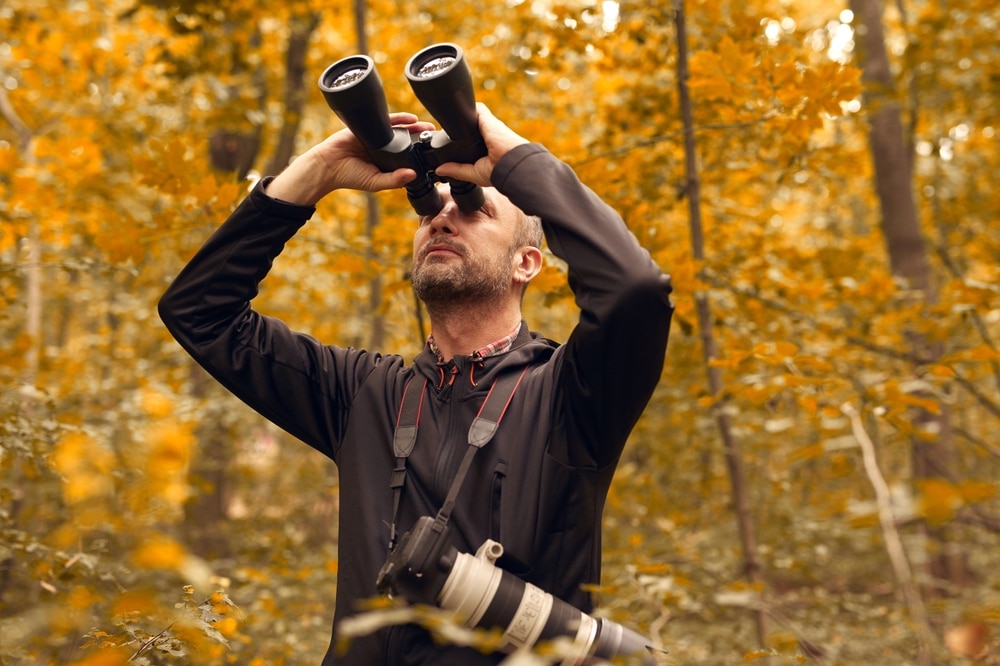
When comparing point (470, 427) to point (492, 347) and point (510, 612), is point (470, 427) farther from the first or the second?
point (510, 612)

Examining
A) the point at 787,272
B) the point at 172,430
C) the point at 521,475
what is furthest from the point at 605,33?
the point at 172,430

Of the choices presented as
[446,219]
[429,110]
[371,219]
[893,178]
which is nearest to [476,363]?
[446,219]

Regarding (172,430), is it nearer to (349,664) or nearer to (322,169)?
(349,664)

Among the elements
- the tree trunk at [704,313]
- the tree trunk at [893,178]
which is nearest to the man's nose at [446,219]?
the tree trunk at [704,313]

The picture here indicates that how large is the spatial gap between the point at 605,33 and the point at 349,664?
104 inches

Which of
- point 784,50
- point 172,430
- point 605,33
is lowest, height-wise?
point 172,430

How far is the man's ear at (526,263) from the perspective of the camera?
2.20 meters

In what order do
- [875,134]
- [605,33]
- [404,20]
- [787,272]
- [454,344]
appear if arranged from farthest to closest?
[404,20], [875,134], [787,272], [605,33], [454,344]

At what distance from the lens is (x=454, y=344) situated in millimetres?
2049

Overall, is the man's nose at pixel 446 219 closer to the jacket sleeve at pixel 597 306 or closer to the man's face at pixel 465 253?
the man's face at pixel 465 253

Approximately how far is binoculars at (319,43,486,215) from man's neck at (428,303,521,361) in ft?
0.90

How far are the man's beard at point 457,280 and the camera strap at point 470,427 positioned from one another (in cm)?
22

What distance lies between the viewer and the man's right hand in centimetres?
208

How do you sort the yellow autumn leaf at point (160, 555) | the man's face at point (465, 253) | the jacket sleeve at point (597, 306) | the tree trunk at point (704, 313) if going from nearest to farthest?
the yellow autumn leaf at point (160, 555) < the jacket sleeve at point (597, 306) < the man's face at point (465, 253) < the tree trunk at point (704, 313)
